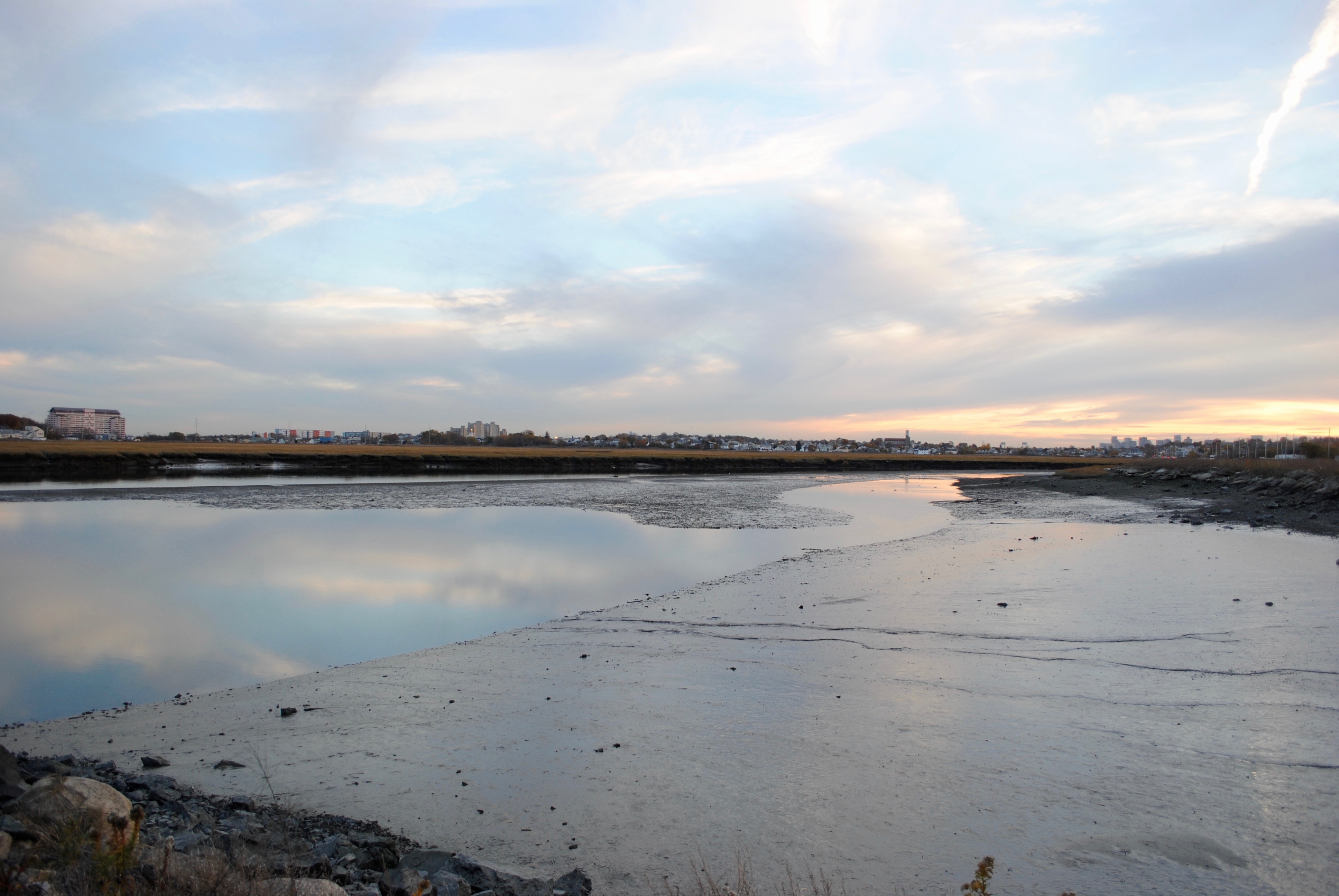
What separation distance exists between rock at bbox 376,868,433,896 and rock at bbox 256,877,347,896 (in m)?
0.33

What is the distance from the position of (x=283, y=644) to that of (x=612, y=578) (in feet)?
21.0

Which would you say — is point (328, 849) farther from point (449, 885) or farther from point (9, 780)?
point (9, 780)

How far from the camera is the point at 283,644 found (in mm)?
9875

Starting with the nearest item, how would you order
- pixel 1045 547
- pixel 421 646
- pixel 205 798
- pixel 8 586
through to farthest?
1. pixel 205 798
2. pixel 421 646
3. pixel 8 586
4. pixel 1045 547

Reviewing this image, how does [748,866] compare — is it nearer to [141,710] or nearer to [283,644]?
[141,710]

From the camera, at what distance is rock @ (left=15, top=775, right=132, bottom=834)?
3.77 m

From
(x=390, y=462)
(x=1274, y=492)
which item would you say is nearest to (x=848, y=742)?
(x=1274, y=492)

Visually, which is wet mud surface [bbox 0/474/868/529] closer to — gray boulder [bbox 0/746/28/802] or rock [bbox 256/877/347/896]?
gray boulder [bbox 0/746/28/802]

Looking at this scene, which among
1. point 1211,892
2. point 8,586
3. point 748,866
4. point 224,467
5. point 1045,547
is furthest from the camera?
point 224,467

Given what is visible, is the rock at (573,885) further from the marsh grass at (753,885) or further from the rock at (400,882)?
the rock at (400,882)

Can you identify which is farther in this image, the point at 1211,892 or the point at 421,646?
the point at 421,646

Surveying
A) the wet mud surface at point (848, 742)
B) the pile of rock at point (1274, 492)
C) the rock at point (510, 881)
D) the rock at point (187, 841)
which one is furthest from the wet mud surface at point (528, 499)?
the rock at point (187, 841)

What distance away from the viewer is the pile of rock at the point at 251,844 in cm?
343

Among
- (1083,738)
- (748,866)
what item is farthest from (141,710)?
(1083,738)
